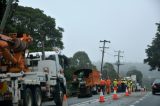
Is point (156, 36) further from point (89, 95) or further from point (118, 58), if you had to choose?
point (89, 95)

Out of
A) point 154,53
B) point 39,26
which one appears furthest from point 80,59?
point 39,26

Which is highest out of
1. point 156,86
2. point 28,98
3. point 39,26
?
point 39,26

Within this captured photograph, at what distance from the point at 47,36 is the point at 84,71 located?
2248 centimetres

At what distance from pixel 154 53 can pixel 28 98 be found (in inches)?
2986

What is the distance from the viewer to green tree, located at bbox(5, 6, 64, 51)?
188 feet

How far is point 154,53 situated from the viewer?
303ft

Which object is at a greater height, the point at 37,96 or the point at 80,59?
the point at 80,59

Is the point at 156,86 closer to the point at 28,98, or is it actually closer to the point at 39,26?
the point at 28,98

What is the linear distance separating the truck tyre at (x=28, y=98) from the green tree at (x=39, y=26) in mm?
36189

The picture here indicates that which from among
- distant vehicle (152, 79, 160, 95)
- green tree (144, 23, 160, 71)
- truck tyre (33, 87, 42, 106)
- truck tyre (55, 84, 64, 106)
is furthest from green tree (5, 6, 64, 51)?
truck tyre (33, 87, 42, 106)

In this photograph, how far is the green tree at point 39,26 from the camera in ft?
188

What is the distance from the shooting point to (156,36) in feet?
318

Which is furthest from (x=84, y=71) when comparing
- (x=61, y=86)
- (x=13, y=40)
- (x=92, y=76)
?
(x=13, y=40)

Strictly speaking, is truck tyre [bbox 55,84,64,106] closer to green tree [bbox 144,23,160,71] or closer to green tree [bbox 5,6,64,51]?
green tree [bbox 5,6,64,51]
